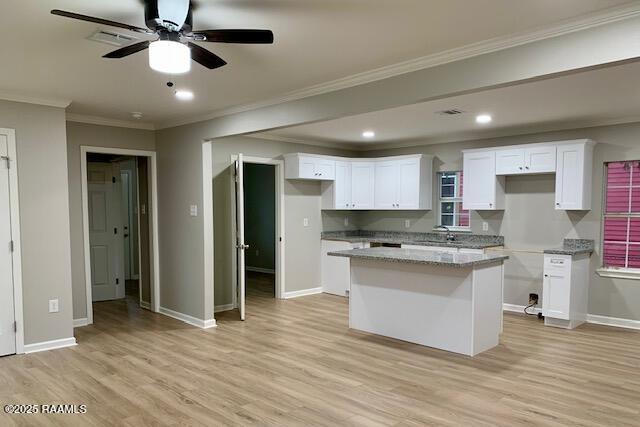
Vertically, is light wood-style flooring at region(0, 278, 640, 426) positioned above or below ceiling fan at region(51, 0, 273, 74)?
below

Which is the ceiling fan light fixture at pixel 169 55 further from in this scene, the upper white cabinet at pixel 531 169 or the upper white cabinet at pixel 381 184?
the upper white cabinet at pixel 381 184

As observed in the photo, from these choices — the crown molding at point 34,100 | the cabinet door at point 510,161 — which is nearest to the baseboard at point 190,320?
the crown molding at point 34,100

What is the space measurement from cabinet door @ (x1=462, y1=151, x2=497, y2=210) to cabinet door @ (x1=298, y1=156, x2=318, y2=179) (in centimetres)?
219

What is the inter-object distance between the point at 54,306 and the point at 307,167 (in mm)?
3689

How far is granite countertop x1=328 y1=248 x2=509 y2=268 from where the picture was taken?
3910mm

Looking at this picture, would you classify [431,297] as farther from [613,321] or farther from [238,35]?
[238,35]

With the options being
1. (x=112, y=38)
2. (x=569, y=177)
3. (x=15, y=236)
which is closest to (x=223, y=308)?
(x=15, y=236)

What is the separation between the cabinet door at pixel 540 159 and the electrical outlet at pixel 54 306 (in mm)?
5563

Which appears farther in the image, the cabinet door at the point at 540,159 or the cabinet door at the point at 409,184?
the cabinet door at the point at 409,184

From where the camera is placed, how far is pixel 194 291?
17.3 ft

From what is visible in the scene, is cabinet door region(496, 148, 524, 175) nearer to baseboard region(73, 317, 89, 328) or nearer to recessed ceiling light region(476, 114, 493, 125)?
recessed ceiling light region(476, 114, 493, 125)

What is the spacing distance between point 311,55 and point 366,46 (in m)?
0.39

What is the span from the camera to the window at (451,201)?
6.68m

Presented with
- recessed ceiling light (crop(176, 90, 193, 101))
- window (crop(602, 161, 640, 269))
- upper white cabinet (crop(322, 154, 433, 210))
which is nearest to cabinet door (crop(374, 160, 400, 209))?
upper white cabinet (crop(322, 154, 433, 210))
